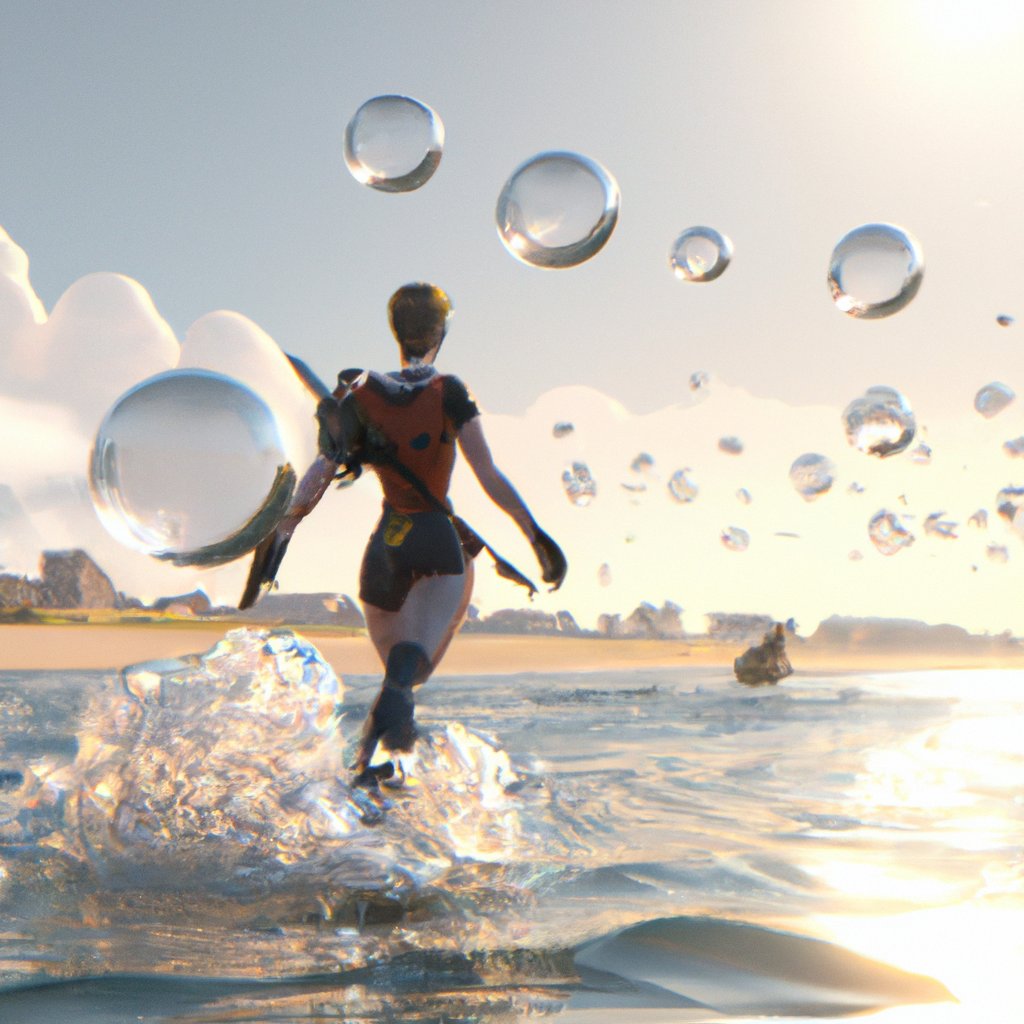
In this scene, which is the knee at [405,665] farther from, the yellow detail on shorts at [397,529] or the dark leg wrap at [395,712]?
the yellow detail on shorts at [397,529]

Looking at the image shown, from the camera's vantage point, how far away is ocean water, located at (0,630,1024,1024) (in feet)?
7.40

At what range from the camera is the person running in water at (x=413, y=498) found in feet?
13.0

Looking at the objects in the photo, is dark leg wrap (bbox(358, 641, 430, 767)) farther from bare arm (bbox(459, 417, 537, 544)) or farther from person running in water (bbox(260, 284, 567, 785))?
bare arm (bbox(459, 417, 537, 544))

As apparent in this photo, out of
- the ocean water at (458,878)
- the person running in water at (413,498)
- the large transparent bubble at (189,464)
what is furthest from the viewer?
the person running in water at (413,498)

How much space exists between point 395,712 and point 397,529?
605 mm

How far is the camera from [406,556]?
395 centimetres

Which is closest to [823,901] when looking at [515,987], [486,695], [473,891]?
[473,891]

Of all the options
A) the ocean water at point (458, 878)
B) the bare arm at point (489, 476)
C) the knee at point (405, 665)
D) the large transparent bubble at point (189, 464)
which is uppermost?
the bare arm at point (489, 476)

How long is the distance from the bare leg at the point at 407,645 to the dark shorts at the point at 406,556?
0.03 metres

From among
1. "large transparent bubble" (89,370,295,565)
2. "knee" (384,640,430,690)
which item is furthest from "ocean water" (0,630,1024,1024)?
"large transparent bubble" (89,370,295,565)

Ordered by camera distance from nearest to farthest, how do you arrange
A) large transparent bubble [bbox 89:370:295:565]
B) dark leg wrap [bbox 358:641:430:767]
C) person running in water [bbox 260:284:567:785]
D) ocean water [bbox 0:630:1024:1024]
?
ocean water [bbox 0:630:1024:1024], large transparent bubble [bbox 89:370:295:565], dark leg wrap [bbox 358:641:430:767], person running in water [bbox 260:284:567:785]

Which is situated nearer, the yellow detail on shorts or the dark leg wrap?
the dark leg wrap

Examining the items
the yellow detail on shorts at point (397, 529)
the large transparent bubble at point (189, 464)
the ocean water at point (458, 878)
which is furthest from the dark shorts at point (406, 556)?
the ocean water at point (458, 878)

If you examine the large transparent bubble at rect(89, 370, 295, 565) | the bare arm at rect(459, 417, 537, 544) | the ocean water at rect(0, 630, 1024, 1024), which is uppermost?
the bare arm at rect(459, 417, 537, 544)
